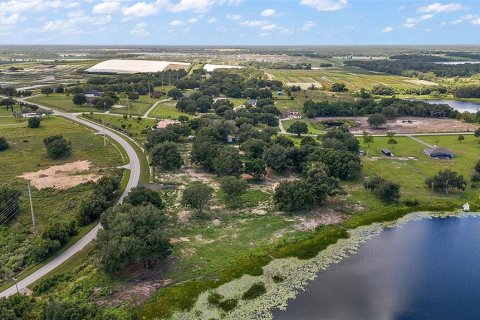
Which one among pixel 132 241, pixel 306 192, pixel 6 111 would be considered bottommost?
pixel 132 241

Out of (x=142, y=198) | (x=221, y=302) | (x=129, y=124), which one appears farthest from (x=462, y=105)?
(x=221, y=302)

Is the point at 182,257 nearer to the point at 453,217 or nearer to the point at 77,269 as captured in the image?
the point at 77,269

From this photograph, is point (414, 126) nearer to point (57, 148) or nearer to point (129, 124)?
point (129, 124)

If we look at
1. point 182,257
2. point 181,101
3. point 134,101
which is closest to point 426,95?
point 181,101

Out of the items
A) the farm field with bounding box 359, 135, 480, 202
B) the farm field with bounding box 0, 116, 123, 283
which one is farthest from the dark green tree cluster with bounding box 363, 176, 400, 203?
the farm field with bounding box 0, 116, 123, 283

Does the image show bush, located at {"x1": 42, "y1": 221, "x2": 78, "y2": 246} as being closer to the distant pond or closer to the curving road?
the curving road

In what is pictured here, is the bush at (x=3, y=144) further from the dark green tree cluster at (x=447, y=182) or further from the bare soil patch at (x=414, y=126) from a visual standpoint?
the dark green tree cluster at (x=447, y=182)

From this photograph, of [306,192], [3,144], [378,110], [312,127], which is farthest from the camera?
[378,110]
